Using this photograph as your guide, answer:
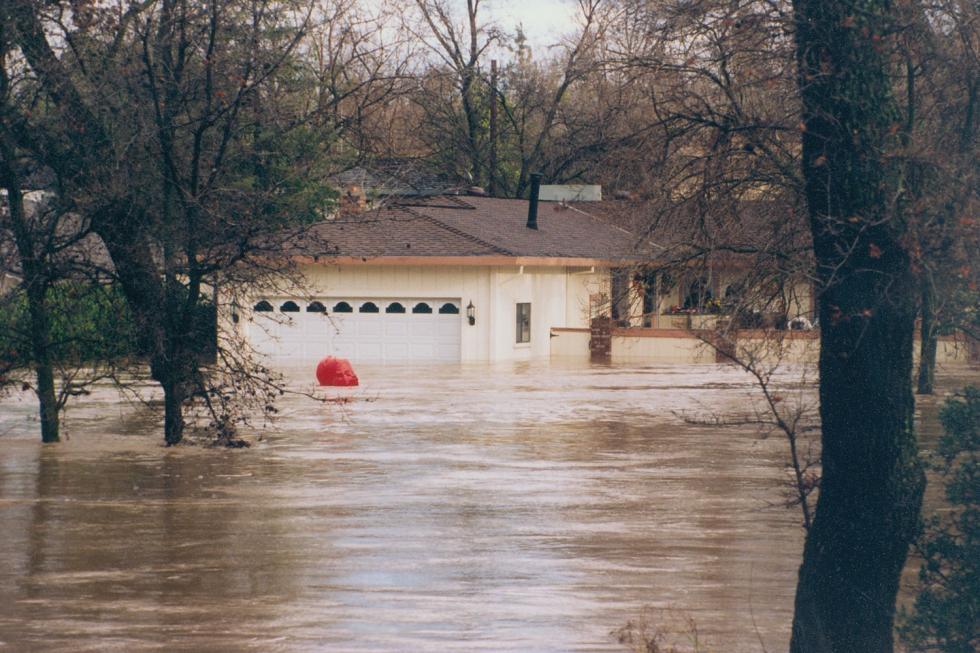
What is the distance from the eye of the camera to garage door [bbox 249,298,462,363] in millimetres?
42062

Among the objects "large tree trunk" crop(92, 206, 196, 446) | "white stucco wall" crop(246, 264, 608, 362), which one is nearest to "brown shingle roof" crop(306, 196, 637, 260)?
"white stucco wall" crop(246, 264, 608, 362)

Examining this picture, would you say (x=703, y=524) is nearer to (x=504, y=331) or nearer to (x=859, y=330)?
(x=859, y=330)

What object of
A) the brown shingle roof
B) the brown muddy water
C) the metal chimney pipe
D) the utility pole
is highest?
the utility pole

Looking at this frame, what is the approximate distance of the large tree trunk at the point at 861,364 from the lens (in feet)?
28.4

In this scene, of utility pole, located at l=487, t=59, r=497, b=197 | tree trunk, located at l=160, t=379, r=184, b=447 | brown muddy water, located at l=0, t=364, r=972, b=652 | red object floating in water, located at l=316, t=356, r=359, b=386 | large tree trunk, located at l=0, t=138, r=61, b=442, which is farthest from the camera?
utility pole, located at l=487, t=59, r=497, b=197

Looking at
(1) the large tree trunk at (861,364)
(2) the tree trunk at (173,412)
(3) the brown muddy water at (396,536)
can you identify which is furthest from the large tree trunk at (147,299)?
(1) the large tree trunk at (861,364)

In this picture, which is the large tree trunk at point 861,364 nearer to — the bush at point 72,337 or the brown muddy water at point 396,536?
the brown muddy water at point 396,536

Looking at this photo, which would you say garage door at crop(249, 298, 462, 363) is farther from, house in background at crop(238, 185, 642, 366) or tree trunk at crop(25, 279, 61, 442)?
A: tree trunk at crop(25, 279, 61, 442)

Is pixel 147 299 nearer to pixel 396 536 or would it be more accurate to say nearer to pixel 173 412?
pixel 173 412

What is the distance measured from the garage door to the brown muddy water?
1466cm

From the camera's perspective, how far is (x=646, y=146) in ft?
42.9

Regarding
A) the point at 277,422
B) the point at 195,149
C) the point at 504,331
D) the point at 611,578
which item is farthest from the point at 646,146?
the point at 504,331

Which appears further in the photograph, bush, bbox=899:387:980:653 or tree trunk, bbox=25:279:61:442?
tree trunk, bbox=25:279:61:442

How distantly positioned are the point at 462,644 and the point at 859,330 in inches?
147
